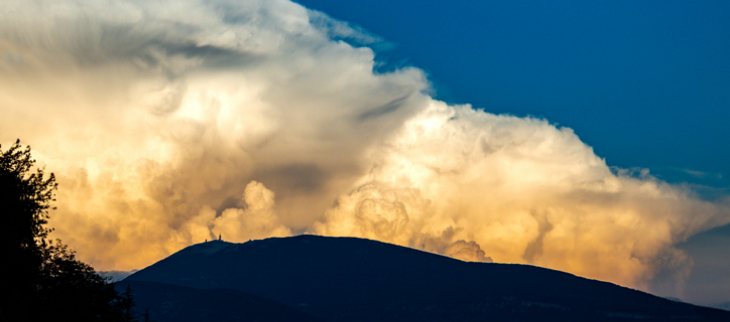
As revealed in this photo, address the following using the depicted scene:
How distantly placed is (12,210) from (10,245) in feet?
13.4

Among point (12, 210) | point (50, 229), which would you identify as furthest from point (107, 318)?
point (12, 210)

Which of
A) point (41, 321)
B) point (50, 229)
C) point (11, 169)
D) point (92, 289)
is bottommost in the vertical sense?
point (41, 321)

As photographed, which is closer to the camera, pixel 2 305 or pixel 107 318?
pixel 2 305

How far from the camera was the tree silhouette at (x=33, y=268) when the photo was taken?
6806cm

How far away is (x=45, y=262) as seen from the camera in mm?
80438

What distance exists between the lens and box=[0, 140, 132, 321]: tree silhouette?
68.1m

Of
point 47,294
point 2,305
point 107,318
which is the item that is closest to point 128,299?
point 107,318

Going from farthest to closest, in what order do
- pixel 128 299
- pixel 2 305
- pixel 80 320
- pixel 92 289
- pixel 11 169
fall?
pixel 128 299 < pixel 92 289 < pixel 80 320 < pixel 11 169 < pixel 2 305

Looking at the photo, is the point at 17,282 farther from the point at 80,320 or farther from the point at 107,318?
the point at 107,318

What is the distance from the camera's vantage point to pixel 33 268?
241 feet

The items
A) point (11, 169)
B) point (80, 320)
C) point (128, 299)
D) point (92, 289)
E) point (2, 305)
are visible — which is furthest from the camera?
point (128, 299)

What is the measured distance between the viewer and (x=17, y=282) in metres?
70.8

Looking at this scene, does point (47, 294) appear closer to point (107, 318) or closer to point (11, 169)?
point (107, 318)

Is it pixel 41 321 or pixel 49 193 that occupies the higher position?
A: pixel 49 193
